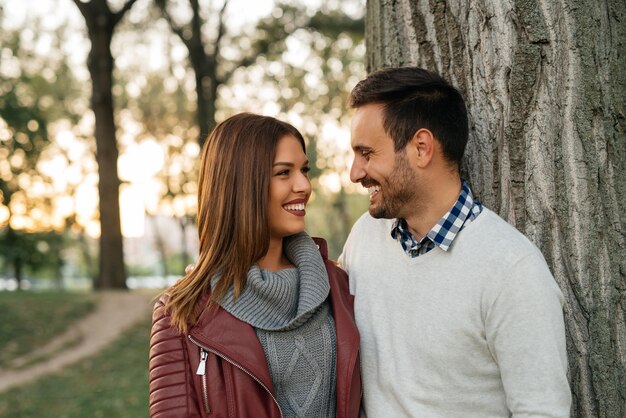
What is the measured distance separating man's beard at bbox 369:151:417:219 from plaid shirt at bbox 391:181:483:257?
107 mm

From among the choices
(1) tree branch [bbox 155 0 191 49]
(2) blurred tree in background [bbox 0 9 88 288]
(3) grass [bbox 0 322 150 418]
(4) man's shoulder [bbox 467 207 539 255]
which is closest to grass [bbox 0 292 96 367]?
(3) grass [bbox 0 322 150 418]

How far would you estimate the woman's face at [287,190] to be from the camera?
2.94m

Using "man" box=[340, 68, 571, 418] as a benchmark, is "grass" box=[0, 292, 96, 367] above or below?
below

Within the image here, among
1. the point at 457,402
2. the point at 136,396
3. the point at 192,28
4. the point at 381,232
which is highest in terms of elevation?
the point at 192,28

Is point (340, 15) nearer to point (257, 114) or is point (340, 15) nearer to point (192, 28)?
point (192, 28)

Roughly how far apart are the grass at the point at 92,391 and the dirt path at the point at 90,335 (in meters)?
0.41

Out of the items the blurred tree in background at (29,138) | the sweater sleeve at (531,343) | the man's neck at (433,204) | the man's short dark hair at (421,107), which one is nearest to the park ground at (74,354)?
the blurred tree in background at (29,138)

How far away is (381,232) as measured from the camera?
115 inches

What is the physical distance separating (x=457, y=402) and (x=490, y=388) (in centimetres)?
13

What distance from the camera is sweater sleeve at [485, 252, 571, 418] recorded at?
2248mm

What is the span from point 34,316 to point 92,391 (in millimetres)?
4657

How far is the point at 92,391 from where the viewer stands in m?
9.83

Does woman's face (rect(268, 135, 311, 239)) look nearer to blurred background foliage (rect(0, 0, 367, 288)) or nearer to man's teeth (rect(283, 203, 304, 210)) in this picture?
man's teeth (rect(283, 203, 304, 210))

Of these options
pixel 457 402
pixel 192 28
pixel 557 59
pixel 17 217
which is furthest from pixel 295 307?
pixel 17 217
